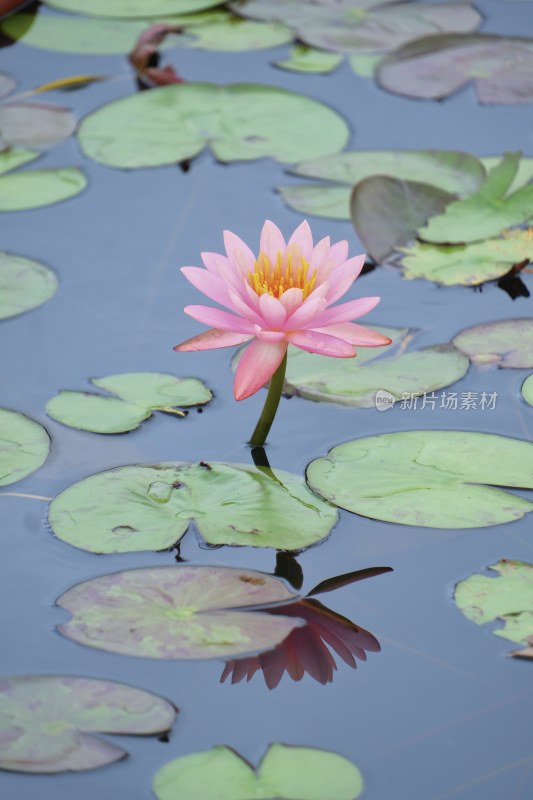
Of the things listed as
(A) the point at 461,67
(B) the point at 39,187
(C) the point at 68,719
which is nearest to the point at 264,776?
(C) the point at 68,719

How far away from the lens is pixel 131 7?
3.84 metres

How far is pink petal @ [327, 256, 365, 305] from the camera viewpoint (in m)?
1.97

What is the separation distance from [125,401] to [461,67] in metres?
1.92

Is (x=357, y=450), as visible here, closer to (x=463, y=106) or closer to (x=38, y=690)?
(x=38, y=690)

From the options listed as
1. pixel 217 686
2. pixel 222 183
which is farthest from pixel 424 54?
pixel 217 686

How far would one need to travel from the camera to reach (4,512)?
2.02 metres

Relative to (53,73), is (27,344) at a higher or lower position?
lower

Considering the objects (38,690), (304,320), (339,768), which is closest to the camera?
(339,768)

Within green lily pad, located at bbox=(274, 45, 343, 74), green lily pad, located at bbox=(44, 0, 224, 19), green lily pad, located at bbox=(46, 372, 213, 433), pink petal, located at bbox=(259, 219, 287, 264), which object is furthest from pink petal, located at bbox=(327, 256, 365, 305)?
green lily pad, located at bbox=(44, 0, 224, 19)

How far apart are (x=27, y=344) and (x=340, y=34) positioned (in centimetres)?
189

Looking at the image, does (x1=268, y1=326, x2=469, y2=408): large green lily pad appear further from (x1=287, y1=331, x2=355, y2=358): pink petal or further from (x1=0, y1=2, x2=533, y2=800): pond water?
(x1=287, y1=331, x2=355, y2=358): pink petal

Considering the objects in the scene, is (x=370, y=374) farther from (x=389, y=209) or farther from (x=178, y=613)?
(x=178, y=613)

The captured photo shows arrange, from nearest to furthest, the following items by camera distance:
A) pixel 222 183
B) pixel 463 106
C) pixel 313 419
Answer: pixel 313 419 < pixel 222 183 < pixel 463 106

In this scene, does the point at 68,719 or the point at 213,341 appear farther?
the point at 213,341
